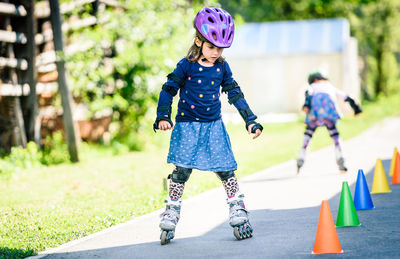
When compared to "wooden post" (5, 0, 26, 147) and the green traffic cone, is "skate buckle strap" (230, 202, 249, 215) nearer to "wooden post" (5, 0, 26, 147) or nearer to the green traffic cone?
the green traffic cone

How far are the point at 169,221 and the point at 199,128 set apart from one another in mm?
887

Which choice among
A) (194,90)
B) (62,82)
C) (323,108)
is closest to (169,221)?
(194,90)

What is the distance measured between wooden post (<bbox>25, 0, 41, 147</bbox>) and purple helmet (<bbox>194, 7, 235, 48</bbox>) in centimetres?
885

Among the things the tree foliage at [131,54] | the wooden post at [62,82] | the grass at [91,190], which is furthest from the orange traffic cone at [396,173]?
the tree foliage at [131,54]

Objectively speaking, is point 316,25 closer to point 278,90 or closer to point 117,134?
point 278,90

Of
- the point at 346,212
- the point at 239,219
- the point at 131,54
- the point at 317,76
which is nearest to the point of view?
the point at 239,219

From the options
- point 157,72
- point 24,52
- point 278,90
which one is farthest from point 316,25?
point 24,52

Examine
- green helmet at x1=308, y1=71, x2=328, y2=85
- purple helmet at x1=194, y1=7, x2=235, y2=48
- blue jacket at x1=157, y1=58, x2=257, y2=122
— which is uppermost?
purple helmet at x1=194, y1=7, x2=235, y2=48

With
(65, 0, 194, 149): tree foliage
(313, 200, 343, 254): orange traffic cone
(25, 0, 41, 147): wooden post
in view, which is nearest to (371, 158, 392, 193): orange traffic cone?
(313, 200, 343, 254): orange traffic cone

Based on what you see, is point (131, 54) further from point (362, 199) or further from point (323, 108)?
point (362, 199)

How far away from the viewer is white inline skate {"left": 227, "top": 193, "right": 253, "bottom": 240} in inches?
251

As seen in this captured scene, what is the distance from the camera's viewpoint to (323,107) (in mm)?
10867

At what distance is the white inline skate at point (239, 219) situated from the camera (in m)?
6.38

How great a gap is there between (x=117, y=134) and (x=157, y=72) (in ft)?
7.33
